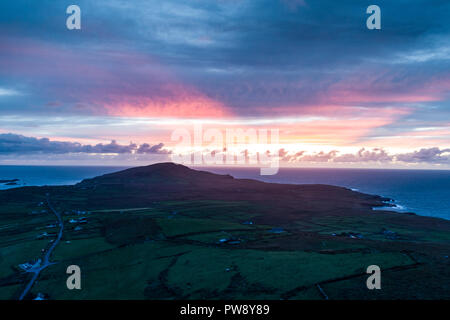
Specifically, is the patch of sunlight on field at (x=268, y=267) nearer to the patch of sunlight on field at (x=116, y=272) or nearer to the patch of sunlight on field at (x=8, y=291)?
the patch of sunlight on field at (x=116, y=272)

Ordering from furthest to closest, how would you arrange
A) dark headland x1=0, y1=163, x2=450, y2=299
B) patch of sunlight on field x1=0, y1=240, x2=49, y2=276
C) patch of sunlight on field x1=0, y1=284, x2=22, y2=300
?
patch of sunlight on field x1=0, y1=240, x2=49, y2=276 → patch of sunlight on field x1=0, y1=284, x2=22, y2=300 → dark headland x1=0, y1=163, x2=450, y2=299

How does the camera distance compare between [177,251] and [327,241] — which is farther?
[327,241]

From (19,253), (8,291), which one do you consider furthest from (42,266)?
(19,253)

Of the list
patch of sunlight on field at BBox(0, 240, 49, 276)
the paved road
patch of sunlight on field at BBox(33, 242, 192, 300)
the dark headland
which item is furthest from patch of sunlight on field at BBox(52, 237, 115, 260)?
patch of sunlight on field at BBox(0, 240, 49, 276)

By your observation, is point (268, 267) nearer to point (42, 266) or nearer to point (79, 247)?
point (42, 266)

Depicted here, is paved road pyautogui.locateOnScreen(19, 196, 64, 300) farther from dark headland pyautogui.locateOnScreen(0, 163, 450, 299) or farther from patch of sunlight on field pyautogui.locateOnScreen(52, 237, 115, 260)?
patch of sunlight on field pyautogui.locateOnScreen(52, 237, 115, 260)

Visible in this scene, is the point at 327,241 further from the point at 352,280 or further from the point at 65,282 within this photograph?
the point at 65,282

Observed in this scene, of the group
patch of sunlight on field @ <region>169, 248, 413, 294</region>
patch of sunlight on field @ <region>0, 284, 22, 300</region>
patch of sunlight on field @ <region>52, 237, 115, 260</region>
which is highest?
patch of sunlight on field @ <region>169, 248, 413, 294</region>

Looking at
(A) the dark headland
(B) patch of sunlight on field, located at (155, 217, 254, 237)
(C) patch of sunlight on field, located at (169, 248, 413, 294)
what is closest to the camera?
(A) the dark headland
